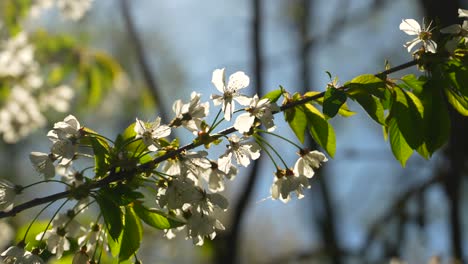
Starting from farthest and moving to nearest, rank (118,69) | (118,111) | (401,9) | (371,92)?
(118,111) → (401,9) → (118,69) → (371,92)

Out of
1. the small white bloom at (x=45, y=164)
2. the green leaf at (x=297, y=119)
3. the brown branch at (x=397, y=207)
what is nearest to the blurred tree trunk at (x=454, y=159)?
the brown branch at (x=397, y=207)

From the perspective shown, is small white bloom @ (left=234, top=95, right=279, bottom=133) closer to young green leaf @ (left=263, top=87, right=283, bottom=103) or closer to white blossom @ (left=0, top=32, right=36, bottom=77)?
young green leaf @ (left=263, top=87, right=283, bottom=103)

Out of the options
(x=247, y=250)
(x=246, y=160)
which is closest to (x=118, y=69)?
(x=246, y=160)

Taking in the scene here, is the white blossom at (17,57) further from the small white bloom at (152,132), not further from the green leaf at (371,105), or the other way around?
the green leaf at (371,105)

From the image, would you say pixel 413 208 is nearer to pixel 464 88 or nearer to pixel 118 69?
pixel 118 69

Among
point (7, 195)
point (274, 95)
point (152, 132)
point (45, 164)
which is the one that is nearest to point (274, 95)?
point (274, 95)

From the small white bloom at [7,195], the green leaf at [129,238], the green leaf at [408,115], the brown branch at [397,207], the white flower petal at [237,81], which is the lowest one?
the brown branch at [397,207]
